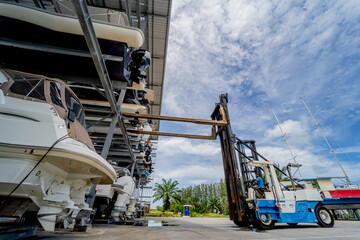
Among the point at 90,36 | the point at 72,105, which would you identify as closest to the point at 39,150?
the point at 72,105

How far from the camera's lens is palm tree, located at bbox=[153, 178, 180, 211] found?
2786cm

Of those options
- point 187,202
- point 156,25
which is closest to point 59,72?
point 156,25

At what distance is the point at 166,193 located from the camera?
1113 inches

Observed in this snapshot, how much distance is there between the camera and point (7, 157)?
1.55 metres

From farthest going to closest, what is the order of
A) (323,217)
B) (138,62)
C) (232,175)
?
(232,175), (323,217), (138,62)

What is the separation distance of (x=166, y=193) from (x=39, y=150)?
97.9 feet

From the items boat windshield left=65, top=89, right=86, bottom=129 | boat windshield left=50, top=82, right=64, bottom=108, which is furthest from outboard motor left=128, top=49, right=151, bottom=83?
boat windshield left=50, top=82, right=64, bottom=108

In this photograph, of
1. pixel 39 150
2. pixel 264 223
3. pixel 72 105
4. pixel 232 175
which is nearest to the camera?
pixel 39 150

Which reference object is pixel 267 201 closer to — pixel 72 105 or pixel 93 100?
pixel 72 105

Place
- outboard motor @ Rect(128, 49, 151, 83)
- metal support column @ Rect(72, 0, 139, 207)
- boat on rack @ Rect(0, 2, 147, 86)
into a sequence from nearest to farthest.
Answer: metal support column @ Rect(72, 0, 139, 207)
boat on rack @ Rect(0, 2, 147, 86)
outboard motor @ Rect(128, 49, 151, 83)

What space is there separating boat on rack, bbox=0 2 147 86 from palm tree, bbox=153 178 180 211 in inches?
1109

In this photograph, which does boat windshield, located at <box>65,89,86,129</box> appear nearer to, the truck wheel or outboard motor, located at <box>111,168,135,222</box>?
outboard motor, located at <box>111,168,135,222</box>

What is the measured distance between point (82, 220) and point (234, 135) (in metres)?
5.49

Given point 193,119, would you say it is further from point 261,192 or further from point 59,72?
point 59,72
